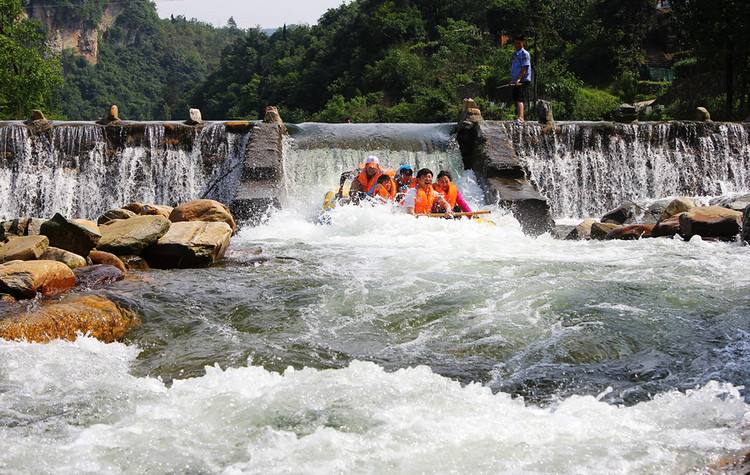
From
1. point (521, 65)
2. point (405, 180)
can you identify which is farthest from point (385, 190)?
point (521, 65)

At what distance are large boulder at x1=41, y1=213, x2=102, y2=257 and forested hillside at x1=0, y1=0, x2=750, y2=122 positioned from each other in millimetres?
10629

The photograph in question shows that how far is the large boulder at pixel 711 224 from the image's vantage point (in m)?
9.20

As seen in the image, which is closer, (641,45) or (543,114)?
(543,114)

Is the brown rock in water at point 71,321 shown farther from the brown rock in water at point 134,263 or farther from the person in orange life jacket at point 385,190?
the person in orange life jacket at point 385,190

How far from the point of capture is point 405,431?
151 inches

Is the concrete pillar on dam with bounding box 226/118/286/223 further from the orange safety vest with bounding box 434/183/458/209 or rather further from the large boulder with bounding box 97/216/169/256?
the large boulder with bounding box 97/216/169/256

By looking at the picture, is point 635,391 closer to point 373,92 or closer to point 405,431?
point 405,431

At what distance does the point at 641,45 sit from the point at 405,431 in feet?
101

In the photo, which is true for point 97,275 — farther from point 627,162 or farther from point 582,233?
point 627,162

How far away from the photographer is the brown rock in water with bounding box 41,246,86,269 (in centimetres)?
711

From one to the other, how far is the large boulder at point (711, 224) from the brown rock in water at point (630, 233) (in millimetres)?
403

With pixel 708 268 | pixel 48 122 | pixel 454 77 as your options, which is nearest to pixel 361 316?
pixel 708 268

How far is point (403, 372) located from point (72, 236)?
4156mm

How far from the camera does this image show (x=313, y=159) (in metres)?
13.3
